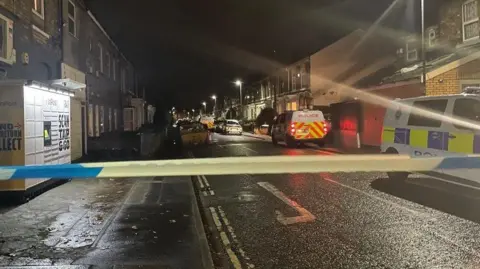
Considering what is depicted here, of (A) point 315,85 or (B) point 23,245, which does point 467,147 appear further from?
(A) point 315,85

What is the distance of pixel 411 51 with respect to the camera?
26016 mm

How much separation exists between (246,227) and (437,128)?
4.53 meters

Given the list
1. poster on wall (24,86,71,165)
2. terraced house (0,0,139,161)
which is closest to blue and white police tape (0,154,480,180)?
poster on wall (24,86,71,165)

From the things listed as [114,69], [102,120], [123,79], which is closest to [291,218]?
[102,120]

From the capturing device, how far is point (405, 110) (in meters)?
10.7

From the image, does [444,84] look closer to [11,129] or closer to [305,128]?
[305,128]

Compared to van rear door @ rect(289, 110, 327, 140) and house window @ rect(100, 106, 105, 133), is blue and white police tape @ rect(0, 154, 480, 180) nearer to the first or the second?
van rear door @ rect(289, 110, 327, 140)

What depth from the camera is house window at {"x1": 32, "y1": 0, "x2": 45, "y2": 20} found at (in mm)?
14041

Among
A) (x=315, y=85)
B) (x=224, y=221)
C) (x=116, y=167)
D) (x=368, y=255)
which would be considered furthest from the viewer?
(x=315, y=85)

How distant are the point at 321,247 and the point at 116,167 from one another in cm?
279

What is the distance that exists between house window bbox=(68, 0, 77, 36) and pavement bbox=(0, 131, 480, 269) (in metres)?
10.1

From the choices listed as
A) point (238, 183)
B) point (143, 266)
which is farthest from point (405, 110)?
point (143, 266)

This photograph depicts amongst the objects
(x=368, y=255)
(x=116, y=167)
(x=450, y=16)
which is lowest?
(x=368, y=255)

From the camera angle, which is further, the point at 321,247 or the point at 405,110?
the point at 405,110
